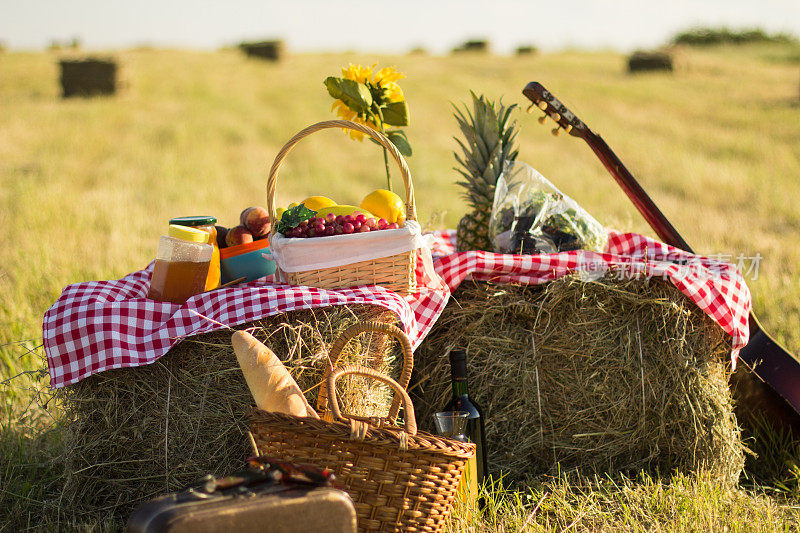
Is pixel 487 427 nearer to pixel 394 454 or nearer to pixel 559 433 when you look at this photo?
pixel 559 433

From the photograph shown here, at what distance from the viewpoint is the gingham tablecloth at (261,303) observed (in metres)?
2.54

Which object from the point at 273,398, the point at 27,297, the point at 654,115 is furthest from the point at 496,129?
the point at 654,115

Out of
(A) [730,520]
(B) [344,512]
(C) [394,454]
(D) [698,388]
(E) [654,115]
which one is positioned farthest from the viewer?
(E) [654,115]

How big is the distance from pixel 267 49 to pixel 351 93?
2007cm

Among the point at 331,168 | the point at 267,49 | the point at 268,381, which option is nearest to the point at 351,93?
the point at 268,381

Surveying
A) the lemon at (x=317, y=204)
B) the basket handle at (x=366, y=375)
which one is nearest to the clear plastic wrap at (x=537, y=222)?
the lemon at (x=317, y=204)

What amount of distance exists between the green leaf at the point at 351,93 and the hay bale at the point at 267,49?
1980 centimetres

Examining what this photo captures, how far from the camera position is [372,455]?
7.11 feet

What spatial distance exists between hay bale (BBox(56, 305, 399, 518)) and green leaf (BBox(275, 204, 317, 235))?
348 millimetres

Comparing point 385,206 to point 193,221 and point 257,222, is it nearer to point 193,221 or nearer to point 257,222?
point 257,222

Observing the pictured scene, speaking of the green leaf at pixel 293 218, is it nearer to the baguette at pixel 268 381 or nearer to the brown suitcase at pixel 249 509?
the baguette at pixel 268 381

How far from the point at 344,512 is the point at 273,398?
0.58 m

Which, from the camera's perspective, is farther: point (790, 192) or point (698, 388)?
point (790, 192)

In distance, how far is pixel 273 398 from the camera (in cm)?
227
